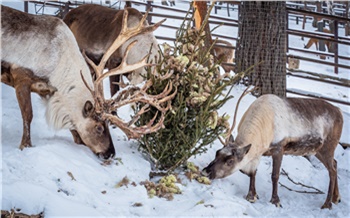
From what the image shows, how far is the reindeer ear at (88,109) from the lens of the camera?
4.91 meters

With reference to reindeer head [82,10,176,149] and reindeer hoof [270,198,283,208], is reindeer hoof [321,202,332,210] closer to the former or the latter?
reindeer hoof [270,198,283,208]

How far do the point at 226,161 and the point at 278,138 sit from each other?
579mm

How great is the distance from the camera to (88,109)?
16.2ft

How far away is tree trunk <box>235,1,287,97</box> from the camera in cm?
752

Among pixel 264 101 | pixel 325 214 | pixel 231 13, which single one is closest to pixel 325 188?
pixel 325 214

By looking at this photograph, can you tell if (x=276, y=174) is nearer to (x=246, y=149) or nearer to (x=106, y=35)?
(x=246, y=149)

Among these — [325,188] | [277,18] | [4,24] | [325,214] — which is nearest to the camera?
[4,24]

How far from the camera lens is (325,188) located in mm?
6355

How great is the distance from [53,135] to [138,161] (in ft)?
2.56

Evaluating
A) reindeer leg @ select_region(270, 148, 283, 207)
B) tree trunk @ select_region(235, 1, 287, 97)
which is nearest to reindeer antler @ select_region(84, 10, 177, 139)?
reindeer leg @ select_region(270, 148, 283, 207)

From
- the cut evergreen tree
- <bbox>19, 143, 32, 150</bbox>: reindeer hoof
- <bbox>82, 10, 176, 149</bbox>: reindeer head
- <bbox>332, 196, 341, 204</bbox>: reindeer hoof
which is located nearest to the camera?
<bbox>19, 143, 32, 150</bbox>: reindeer hoof

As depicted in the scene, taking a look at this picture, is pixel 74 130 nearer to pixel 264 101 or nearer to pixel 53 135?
pixel 53 135

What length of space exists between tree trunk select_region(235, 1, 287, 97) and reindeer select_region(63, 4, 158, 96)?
5.99 feet

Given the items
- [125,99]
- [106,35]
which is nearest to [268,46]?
[106,35]
